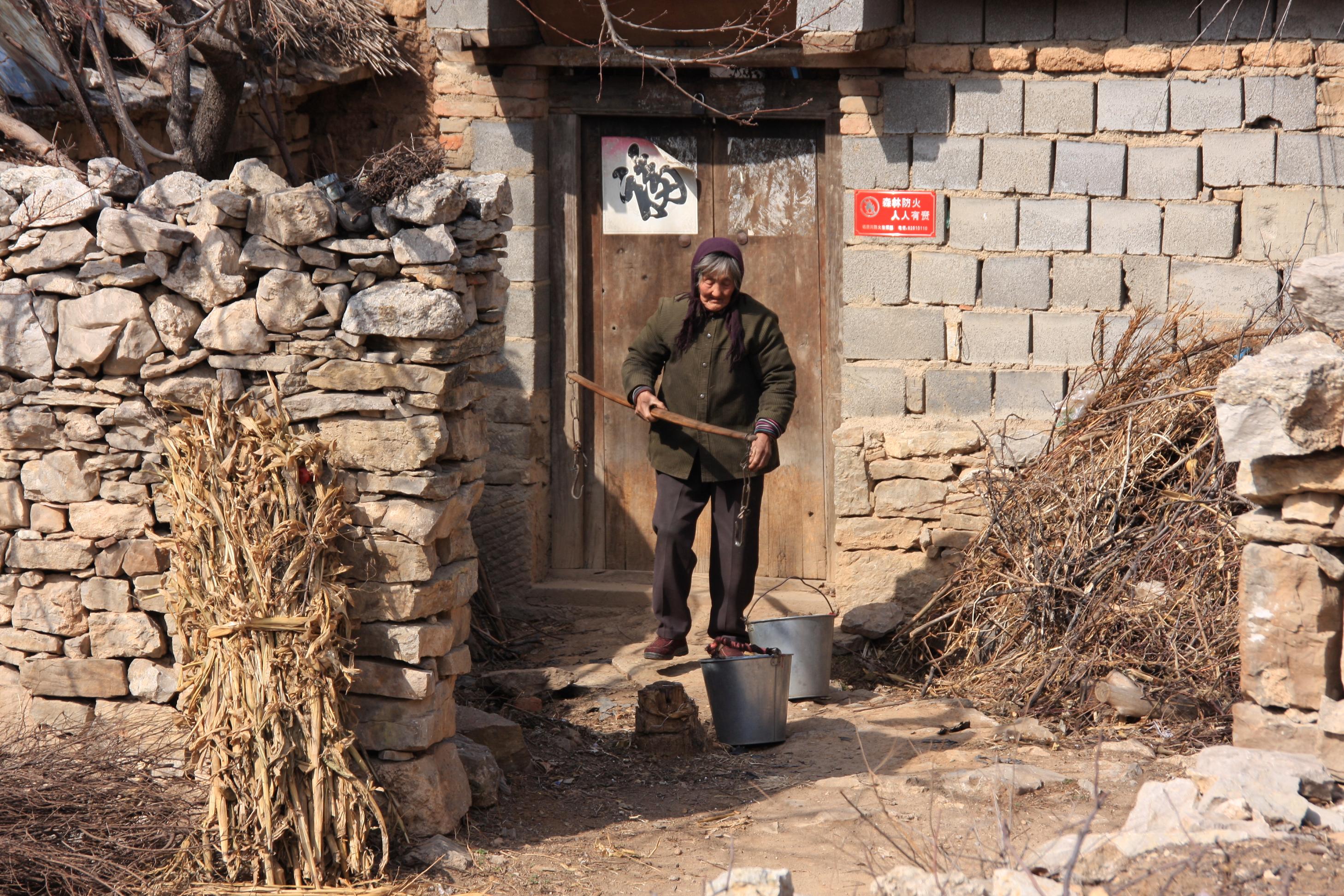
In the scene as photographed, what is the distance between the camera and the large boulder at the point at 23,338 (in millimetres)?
3924

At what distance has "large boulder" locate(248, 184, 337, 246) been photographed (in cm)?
378

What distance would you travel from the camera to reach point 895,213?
5.97m

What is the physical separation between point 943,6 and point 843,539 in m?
2.50

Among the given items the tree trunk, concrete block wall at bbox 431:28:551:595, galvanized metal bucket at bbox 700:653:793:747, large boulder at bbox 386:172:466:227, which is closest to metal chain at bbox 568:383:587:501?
concrete block wall at bbox 431:28:551:595

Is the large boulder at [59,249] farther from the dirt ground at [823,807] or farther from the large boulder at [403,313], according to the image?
the dirt ground at [823,807]

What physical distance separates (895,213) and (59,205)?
3607 mm

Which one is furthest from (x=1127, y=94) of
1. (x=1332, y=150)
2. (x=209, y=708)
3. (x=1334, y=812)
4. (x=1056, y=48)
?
(x=209, y=708)

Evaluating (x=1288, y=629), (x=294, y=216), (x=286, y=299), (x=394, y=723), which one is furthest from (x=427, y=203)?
(x=1288, y=629)

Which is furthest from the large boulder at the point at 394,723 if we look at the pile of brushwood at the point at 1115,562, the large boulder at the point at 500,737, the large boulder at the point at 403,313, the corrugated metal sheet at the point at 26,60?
the corrugated metal sheet at the point at 26,60

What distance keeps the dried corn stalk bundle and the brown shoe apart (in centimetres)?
201

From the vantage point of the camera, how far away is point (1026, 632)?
17.2ft

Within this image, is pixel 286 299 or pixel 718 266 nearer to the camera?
pixel 286 299

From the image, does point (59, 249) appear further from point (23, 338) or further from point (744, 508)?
point (744, 508)

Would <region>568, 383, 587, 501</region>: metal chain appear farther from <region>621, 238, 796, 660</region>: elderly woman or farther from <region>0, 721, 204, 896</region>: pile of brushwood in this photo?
<region>0, 721, 204, 896</region>: pile of brushwood
